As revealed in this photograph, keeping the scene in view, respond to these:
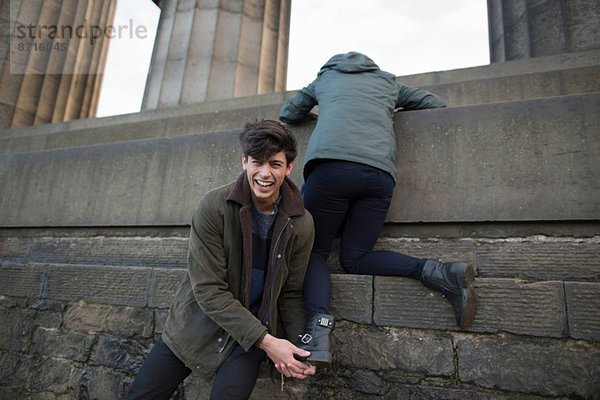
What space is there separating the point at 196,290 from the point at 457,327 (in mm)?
1578

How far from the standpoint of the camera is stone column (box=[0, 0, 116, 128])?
25.9 feet

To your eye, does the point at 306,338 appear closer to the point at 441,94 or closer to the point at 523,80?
the point at 441,94

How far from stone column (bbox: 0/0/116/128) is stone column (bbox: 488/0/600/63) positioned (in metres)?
8.32

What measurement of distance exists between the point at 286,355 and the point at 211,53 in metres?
5.70

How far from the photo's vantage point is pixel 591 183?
2604 mm

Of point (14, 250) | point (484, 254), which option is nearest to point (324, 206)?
point (484, 254)

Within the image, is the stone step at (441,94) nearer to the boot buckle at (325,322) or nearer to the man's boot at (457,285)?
the man's boot at (457,285)

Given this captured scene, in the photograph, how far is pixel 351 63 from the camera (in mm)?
2971

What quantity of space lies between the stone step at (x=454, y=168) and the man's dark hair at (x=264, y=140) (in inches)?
46.0

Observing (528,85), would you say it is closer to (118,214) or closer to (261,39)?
(118,214)

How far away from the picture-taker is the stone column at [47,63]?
7898 mm

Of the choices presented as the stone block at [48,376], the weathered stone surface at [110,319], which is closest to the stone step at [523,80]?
the weathered stone surface at [110,319]

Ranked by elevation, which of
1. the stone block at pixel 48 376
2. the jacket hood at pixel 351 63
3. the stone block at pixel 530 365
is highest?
the jacket hood at pixel 351 63

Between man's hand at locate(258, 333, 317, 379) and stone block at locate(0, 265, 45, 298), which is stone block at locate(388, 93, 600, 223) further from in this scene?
stone block at locate(0, 265, 45, 298)
